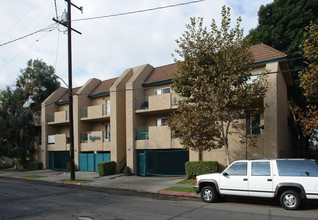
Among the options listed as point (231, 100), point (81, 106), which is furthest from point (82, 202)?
point (81, 106)

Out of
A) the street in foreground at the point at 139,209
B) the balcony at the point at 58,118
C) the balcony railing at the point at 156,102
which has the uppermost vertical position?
the balcony railing at the point at 156,102

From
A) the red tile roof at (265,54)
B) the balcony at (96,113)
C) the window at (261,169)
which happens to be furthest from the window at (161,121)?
the window at (261,169)

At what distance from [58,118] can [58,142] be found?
2.44m

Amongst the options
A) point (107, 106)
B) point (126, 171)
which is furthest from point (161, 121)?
point (107, 106)

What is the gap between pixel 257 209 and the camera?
31.4 feet

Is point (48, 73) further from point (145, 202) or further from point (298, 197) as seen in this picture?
point (298, 197)

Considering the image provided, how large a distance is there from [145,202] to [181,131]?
4.12m

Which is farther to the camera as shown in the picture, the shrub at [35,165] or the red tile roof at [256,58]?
the shrub at [35,165]

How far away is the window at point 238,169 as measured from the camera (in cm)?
1036

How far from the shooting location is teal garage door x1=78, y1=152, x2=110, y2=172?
24.1 meters

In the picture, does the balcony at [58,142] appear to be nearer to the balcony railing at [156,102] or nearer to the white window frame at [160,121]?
the balcony railing at [156,102]

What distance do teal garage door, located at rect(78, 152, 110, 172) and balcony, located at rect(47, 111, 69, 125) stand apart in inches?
171

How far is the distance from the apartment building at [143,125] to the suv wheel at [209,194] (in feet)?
20.3

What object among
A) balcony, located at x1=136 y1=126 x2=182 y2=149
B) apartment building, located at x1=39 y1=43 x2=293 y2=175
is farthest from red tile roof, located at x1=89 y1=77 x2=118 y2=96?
balcony, located at x1=136 y1=126 x2=182 y2=149
